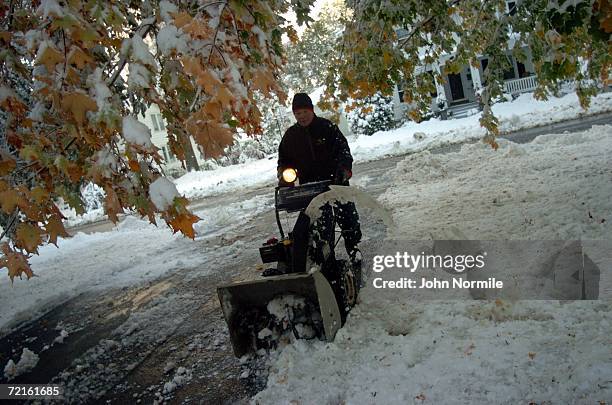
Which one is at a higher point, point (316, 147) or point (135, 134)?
point (135, 134)

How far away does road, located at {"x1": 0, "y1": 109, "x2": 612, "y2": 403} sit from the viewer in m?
4.08

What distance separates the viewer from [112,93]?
8.35 feet

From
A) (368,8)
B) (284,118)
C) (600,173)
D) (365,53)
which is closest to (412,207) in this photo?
(600,173)

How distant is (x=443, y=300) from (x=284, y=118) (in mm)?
35439

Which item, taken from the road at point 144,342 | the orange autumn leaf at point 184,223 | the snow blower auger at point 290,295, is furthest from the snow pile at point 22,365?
the orange autumn leaf at point 184,223

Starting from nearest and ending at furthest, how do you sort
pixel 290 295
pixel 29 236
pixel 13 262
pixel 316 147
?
pixel 29 236, pixel 13 262, pixel 290 295, pixel 316 147

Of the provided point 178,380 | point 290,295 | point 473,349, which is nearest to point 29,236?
point 290,295

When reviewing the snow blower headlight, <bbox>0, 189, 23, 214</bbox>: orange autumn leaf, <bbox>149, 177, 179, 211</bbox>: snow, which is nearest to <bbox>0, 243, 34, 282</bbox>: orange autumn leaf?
<bbox>0, 189, 23, 214</bbox>: orange autumn leaf

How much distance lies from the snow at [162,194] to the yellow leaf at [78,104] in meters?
0.51

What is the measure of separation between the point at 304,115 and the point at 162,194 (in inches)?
92.4

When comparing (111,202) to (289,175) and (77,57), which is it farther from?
(289,175)

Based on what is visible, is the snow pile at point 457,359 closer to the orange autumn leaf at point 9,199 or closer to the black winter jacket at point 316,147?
the black winter jacket at point 316,147

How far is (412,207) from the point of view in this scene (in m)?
8.40

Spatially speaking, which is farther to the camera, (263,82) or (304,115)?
(304,115)
